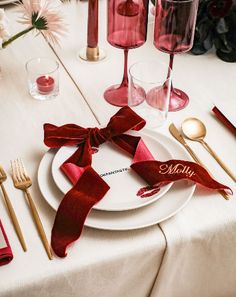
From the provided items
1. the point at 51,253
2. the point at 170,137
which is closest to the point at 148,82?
the point at 170,137

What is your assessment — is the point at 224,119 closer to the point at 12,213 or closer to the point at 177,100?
the point at 177,100

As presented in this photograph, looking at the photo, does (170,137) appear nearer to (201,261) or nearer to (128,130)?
(128,130)

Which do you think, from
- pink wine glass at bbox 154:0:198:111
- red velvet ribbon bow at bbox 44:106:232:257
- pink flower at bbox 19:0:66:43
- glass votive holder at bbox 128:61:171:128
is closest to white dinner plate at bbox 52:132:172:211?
red velvet ribbon bow at bbox 44:106:232:257

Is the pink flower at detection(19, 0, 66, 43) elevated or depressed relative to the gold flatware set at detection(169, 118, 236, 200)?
elevated

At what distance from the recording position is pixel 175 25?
1.14 meters

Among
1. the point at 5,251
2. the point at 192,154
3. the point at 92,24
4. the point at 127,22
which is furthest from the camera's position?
the point at 92,24

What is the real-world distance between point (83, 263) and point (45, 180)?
0.19 metres

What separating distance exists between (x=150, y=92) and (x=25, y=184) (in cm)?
36

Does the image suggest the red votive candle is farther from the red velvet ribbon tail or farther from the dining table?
the red velvet ribbon tail

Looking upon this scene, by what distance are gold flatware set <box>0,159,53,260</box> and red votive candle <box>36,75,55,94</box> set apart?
25cm

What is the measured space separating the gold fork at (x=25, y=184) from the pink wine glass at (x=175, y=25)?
0.38 meters

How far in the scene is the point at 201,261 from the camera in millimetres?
958

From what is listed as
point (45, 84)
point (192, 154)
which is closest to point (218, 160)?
point (192, 154)

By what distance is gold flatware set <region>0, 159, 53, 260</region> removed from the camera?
0.88 meters
